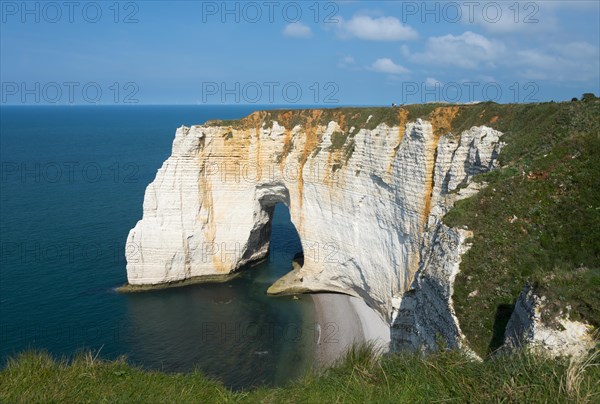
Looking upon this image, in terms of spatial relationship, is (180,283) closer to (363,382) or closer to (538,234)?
(538,234)

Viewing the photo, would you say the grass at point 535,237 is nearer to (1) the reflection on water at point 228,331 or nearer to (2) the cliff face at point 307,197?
(2) the cliff face at point 307,197

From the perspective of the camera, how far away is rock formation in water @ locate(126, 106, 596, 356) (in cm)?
2286

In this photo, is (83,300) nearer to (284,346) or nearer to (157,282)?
(157,282)

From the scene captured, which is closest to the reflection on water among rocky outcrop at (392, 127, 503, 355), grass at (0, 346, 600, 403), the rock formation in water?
the rock formation in water

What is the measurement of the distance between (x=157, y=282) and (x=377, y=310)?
1634 centimetres

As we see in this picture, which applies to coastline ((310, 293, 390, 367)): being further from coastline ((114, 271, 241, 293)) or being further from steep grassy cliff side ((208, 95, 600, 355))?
steep grassy cliff side ((208, 95, 600, 355))

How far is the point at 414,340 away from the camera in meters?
14.7

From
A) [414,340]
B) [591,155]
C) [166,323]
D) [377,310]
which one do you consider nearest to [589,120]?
[591,155]

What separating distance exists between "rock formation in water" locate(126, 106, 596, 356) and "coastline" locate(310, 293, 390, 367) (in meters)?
0.75

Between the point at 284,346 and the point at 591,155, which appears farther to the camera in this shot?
the point at 284,346

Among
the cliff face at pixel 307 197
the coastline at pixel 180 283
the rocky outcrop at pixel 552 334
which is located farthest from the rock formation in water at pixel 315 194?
the rocky outcrop at pixel 552 334

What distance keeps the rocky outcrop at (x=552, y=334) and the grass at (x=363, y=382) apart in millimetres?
428

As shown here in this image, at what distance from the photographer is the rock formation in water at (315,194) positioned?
22.9 metres

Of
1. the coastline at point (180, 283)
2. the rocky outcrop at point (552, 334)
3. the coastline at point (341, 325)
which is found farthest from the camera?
the coastline at point (180, 283)
